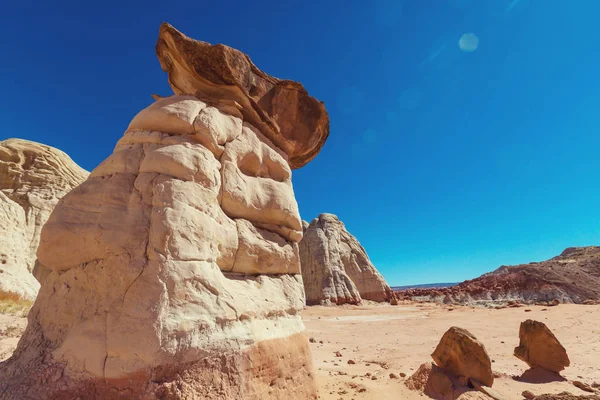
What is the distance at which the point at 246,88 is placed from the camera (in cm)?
443

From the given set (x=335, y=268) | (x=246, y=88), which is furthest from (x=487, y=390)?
(x=335, y=268)

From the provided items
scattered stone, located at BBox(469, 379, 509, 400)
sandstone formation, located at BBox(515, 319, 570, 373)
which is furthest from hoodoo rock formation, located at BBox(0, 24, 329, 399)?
sandstone formation, located at BBox(515, 319, 570, 373)

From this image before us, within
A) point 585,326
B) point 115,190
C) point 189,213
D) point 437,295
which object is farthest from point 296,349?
point 437,295

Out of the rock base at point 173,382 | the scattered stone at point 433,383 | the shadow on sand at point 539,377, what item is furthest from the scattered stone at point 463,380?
the rock base at point 173,382

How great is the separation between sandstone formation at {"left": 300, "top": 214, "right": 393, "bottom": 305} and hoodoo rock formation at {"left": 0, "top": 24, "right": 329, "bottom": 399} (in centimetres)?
1703

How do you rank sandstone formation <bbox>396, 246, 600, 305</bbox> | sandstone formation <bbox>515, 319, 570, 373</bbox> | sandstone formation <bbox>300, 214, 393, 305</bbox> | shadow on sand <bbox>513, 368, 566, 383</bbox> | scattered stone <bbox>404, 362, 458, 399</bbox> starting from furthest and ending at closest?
sandstone formation <bbox>396, 246, 600, 305</bbox>
sandstone formation <bbox>300, 214, 393, 305</bbox>
sandstone formation <bbox>515, 319, 570, 373</bbox>
shadow on sand <bbox>513, 368, 566, 383</bbox>
scattered stone <bbox>404, 362, 458, 399</bbox>

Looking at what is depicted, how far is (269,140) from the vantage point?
441cm

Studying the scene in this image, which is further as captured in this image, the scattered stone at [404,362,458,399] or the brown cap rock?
the brown cap rock

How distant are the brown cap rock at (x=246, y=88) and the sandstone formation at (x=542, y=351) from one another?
Answer: 4.73 m

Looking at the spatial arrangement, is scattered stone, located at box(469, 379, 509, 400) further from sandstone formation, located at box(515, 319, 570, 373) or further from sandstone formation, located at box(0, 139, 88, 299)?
sandstone formation, located at box(0, 139, 88, 299)

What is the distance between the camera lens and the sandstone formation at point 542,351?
4.66 metres

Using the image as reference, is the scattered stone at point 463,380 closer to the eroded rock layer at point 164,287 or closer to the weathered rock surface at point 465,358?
the weathered rock surface at point 465,358

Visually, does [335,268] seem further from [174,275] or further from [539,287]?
[174,275]

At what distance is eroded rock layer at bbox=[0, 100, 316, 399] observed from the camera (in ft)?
6.81
